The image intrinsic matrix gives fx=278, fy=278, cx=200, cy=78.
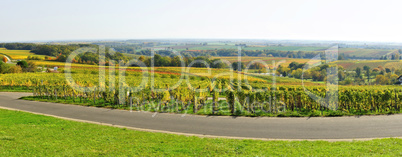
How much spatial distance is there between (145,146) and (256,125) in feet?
21.8

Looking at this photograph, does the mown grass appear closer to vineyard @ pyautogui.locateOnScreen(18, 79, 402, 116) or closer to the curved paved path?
the curved paved path

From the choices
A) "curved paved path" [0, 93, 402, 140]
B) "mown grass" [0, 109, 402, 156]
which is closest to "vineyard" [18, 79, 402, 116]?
"curved paved path" [0, 93, 402, 140]

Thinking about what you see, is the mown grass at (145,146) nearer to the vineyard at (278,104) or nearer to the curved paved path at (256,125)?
the curved paved path at (256,125)

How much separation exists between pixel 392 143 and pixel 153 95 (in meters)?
16.3

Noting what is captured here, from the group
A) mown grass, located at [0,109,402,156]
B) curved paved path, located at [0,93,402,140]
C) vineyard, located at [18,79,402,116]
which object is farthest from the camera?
vineyard, located at [18,79,402,116]

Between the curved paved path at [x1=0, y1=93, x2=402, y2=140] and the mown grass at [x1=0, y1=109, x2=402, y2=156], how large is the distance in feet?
6.25

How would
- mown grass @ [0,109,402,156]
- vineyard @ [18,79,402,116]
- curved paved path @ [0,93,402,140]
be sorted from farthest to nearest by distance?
vineyard @ [18,79,402,116] < curved paved path @ [0,93,402,140] < mown grass @ [0,109,402,156]

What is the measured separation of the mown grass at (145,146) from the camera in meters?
8.30

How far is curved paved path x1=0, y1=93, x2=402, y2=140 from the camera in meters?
12.1

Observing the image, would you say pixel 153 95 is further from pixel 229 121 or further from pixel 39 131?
pixel 39 131

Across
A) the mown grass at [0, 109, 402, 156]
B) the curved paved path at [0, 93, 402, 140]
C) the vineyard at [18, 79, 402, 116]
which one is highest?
the vineyard at [18, 79, 402, 116]

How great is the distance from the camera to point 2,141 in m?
9.04

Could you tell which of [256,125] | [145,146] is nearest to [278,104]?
[256,125]

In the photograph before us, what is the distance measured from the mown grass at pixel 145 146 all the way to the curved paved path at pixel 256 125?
1.91 m
